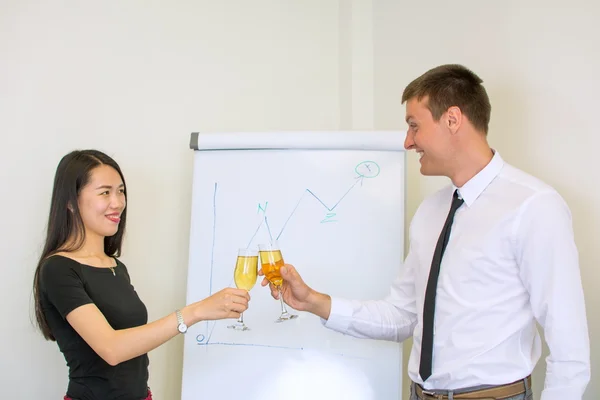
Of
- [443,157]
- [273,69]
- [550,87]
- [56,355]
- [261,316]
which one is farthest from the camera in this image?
[273,69]

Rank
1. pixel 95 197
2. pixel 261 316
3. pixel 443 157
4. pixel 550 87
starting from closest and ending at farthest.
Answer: pixel 443 157 → pixel 550 87 → pixel 95 197 → pixel 261 316

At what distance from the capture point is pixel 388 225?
2.07 metres

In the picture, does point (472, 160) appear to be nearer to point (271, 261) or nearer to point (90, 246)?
point (271, 261)

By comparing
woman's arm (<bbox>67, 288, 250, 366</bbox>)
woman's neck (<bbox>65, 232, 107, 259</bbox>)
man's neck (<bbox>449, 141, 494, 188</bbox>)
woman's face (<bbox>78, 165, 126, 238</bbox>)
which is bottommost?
woman's arm (<bbox>67, 288, 250, 366</bbox>)

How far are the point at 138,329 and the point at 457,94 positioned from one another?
1.16 m

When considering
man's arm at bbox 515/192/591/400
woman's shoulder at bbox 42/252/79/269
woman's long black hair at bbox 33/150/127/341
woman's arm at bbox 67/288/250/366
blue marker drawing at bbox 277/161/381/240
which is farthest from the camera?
blue marker drawing at bbox 277/161/381/240

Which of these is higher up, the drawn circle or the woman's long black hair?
the drawn circle

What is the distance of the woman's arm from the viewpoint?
59.7 inches

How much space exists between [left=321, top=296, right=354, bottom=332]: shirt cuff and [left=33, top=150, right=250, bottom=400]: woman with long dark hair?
386mm

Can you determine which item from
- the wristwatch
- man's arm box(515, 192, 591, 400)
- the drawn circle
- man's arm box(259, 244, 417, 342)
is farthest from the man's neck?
the wristwatch

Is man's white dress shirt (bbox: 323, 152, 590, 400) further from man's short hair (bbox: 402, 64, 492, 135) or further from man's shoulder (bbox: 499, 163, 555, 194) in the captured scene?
man's short hair (bbox: 402, 64, 492, 135)

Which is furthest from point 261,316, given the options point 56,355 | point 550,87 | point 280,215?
point 550,87

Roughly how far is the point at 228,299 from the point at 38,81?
1438 millimetres

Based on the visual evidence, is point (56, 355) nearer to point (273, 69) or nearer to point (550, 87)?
point (273, 69)
